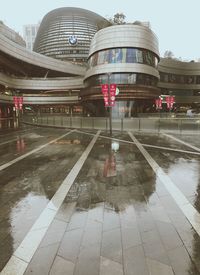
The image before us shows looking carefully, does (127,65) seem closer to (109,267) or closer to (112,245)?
(112,245)

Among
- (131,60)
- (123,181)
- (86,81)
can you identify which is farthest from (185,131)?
(86,81)

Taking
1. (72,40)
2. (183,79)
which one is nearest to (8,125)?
(183,79)

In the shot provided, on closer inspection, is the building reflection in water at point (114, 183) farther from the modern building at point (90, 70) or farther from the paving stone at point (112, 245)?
the modern building at point (90, 70)

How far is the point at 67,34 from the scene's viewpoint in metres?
115

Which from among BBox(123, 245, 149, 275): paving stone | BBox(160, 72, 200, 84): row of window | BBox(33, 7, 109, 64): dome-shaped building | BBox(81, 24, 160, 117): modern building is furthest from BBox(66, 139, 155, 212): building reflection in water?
BBox(33, 7, 109, 64): dome-shaped building

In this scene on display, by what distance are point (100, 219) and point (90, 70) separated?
155 feet

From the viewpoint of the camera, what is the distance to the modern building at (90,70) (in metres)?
44.2

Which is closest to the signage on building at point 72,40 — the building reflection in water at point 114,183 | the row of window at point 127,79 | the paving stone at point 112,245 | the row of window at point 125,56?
the row of window at point 125,56

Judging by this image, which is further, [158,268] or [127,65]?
[127,65]

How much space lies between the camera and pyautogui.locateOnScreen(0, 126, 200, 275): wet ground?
11.9ft

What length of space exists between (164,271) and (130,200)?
2.68m

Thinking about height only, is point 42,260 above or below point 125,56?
below

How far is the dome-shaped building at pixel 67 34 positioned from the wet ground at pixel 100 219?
107m

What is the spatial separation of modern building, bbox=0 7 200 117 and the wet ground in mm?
14748
